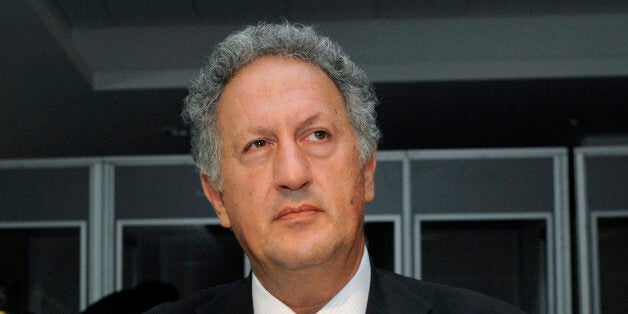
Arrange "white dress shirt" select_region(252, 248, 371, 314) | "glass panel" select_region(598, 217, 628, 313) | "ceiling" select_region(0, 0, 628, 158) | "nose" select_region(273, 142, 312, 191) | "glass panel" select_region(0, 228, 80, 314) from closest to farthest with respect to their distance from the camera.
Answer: "nose" select_region(273, 142, 312, 191), "white dress shirt" select_region(252, 248, 371, 314), "glass panel" select_region(598, 217, 628, 313), "glass panel" select_region(0, 228, 80, 314), "ceiling" select_region(0, 0, 628, 158)

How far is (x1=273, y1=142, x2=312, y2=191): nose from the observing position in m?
1.35

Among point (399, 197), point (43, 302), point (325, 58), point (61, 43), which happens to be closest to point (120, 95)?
point (61, 43)

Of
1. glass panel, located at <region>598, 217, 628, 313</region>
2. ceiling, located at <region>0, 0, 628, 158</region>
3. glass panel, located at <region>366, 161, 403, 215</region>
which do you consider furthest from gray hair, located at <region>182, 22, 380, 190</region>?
ceiling, located at <region>0, 0, 628, 158</region>

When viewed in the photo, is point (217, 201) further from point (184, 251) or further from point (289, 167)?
point (184, 251)

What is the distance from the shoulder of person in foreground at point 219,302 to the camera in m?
1.58

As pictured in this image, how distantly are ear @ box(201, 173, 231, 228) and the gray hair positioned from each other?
0.06ft

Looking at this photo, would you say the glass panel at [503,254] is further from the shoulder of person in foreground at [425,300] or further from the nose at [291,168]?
the nose at [291,168]

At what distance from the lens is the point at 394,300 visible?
1530 millimetres

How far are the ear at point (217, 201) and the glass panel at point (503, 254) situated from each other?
10.3ft

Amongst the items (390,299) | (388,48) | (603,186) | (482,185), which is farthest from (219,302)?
(388,48)

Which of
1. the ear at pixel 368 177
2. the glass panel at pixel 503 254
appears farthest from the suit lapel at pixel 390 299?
the glass panel at pixel 503 254

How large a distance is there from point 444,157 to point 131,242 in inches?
70.0

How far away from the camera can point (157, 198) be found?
4.88 m

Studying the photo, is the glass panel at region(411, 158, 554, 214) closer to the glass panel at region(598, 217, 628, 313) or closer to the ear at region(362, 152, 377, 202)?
the glass panel at region(598, 217, 628, 313)
